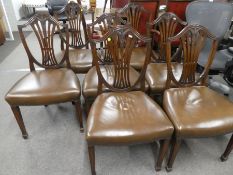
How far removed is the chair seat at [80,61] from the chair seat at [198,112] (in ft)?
2.93

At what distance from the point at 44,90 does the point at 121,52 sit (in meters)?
0.68

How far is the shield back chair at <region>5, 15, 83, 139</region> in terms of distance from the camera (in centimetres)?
144

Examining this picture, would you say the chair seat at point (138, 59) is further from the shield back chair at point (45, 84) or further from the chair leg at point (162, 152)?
the chair leg at point (162, 152)

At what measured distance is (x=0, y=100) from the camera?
7.00 ft

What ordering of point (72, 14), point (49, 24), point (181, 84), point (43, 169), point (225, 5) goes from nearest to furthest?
point (43, 169), point (181, 84), point (49, 24), point (225, 5), point (72, 14)

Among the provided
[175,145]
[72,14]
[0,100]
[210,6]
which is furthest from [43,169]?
[210,6]

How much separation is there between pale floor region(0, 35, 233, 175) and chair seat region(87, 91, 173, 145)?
0.42 meters

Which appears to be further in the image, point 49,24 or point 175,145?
point 49,24

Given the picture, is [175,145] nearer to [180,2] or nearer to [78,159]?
[78,159]

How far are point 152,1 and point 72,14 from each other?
944mm

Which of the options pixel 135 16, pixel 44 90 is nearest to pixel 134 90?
pixel 44 90

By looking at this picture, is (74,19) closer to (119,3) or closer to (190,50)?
(119,3)

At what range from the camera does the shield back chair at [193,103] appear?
1.18 metres

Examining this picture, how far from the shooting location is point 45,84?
153 cm
